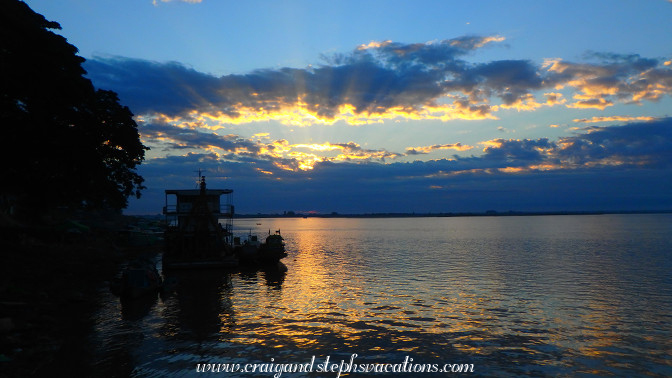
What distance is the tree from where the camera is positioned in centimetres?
2920

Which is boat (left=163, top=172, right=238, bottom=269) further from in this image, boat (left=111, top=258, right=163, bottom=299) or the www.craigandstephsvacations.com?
the www.craigandstephsvacations.com

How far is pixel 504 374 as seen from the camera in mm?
15719

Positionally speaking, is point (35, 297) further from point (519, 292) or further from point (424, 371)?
point (519, 292)

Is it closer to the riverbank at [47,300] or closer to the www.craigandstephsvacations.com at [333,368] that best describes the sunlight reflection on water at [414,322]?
the www.craigandstephsvacations.com at [333,368]

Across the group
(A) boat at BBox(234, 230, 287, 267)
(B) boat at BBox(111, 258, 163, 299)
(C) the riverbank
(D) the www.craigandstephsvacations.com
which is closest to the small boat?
(A) boat at BBox(234, 230, 287, 267)

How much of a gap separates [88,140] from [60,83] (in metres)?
4.43

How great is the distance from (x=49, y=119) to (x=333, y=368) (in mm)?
28050

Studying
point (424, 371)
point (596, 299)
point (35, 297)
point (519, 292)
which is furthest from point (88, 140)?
point (596, 299)

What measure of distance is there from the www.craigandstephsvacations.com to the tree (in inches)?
A: 909

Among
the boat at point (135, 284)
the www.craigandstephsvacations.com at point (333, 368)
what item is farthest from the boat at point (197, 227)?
the www.craigandstephsvacations.com at point (333, 368)

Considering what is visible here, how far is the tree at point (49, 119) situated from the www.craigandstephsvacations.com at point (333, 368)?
75.8 ft

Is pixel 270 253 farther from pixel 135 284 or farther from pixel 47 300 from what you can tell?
pixel 47 300

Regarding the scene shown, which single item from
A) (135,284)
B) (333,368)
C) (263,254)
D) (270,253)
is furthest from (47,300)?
(270,253)

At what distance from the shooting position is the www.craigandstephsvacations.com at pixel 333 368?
16.0m
